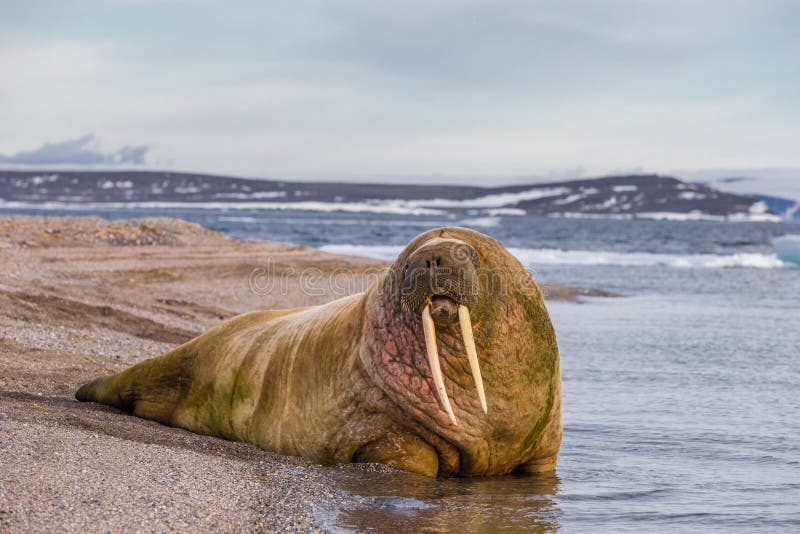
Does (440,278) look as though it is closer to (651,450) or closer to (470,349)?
(470,349)

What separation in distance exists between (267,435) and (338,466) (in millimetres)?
598

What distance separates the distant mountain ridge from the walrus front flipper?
152m

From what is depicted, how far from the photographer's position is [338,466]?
5.74 m

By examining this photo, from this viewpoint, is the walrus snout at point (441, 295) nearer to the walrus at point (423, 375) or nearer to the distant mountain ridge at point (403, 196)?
the walrus at point (423, 375)

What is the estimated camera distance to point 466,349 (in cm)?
514

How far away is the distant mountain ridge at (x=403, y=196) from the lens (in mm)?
159625

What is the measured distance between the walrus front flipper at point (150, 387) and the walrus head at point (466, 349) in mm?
1692

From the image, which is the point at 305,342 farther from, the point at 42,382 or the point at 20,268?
the point at 20,268

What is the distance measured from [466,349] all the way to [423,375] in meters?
0.34

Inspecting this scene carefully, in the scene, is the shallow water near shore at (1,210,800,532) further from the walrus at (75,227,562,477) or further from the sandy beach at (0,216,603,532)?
the sandy beach at (0,216,603,532)

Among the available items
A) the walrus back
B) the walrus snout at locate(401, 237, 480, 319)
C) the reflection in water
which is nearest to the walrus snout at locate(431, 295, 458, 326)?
the walrus snout at locate(401, 237, 480, 319)

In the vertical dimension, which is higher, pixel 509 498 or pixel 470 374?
pixel 470 374

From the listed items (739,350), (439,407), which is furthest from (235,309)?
(439,407)

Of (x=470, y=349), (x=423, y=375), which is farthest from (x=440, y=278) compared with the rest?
(x=423, y=375)
